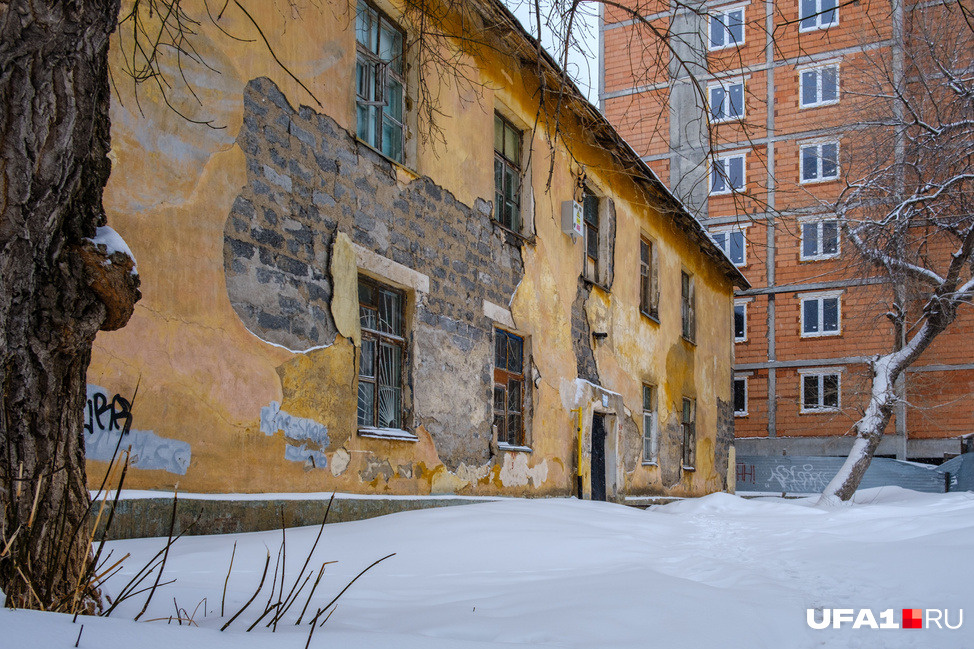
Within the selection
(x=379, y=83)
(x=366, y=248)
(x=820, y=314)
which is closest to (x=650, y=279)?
(x=379, y=83)

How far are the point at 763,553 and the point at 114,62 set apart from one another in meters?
5.24

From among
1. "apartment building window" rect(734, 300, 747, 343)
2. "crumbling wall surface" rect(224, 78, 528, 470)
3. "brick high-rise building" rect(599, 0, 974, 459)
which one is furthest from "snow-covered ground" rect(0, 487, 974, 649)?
"apartment building window" rect(734, 300, 747, 343)

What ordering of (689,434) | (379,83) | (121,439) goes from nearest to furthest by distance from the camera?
(121,439) < (379,83) < (689,434)

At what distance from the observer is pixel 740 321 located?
85.2 feet

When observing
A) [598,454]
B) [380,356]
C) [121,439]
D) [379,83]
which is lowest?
[598,454]

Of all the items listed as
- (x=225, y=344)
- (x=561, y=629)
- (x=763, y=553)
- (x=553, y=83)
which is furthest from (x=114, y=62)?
(x=553, y=83)

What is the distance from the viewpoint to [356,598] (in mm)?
3658

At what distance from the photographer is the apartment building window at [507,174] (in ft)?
31.7

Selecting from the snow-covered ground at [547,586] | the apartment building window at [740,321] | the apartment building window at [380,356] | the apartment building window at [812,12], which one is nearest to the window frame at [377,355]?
the apartment building window at [380,356]

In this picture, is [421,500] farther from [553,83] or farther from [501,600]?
[553,83]

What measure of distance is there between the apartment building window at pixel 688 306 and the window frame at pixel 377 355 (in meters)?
10.1

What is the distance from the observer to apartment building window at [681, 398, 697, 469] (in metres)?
16.3

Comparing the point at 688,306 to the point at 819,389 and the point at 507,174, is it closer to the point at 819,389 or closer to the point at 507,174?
the point at 507,174

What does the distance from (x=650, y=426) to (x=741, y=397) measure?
483 inches
